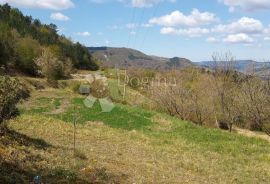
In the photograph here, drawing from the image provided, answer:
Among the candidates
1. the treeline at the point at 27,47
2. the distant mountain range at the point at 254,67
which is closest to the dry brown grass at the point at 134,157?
the distant mountain range at the point at 254,67

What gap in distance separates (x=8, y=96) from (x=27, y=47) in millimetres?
66950

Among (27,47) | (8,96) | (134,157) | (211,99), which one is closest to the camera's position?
(8,96)

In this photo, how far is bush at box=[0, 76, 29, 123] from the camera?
537 inches

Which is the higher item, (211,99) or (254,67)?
(254,67)

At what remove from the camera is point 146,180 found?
1276cm

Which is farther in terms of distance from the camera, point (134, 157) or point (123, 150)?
point (123, 150)

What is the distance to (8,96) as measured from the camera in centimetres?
1373

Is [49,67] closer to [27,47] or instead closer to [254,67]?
[27,47]

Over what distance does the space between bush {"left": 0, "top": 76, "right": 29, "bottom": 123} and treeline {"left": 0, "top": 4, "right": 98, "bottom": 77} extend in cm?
4837

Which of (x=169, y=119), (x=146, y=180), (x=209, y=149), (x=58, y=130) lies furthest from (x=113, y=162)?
(x=169, y=119)

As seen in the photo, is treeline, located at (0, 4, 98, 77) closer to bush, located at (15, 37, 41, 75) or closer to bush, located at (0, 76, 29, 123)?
bush, located at (15, 37, 41, 75)

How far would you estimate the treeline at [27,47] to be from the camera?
73.8 meters

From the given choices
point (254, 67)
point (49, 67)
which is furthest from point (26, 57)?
point (254, 67)

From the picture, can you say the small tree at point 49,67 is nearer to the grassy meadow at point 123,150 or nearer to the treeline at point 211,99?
the treeline at point 211,99
